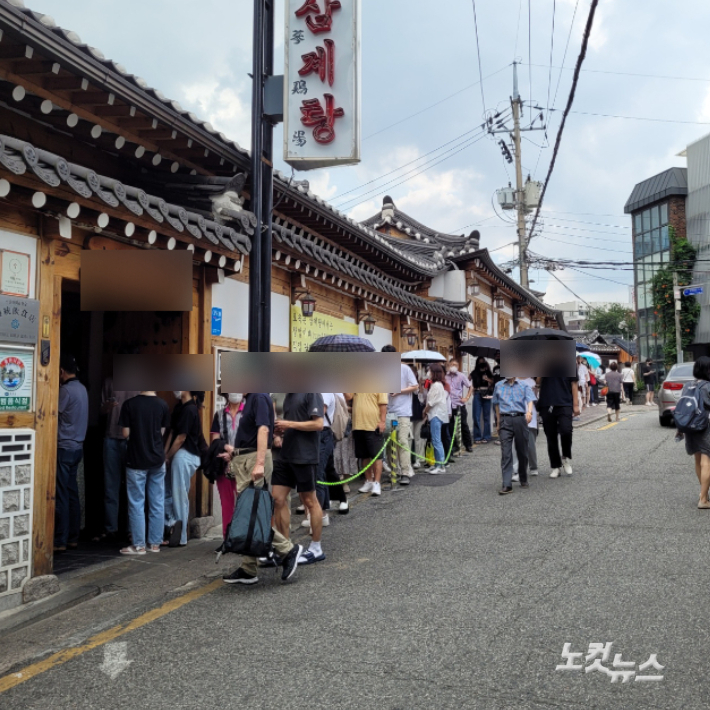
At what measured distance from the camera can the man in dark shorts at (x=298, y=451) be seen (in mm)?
6188

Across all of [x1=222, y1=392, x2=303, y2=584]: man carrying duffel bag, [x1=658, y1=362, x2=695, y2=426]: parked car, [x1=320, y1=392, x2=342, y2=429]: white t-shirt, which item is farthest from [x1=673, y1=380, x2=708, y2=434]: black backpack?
[x1=658, y1=362, x2=695, y2=426]: parked car

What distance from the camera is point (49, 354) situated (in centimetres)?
600

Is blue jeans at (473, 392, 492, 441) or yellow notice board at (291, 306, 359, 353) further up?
yellow notice board at (291, 306, 359, 353)

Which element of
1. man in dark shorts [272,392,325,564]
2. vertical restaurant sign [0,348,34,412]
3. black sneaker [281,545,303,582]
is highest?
vertical restaurant sign [0,348,34,412]

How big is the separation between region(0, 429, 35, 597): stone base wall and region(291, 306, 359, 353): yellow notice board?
5646mm

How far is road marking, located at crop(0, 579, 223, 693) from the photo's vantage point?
4025mm

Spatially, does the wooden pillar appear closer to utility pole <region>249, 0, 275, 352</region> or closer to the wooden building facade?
the wooden building facade

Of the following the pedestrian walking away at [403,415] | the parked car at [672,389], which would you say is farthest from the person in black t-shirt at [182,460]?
the parked car at [672,389]

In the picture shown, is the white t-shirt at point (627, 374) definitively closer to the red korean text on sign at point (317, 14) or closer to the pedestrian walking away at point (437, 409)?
the pedestrian walking away at point (437, 409)

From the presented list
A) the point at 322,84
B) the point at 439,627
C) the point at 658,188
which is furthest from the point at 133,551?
the point at 658,188

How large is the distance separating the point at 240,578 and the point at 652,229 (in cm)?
4543

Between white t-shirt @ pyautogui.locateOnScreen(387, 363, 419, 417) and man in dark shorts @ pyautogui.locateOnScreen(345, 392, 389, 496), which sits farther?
white t-shirt @ pyautogui.locateOnScreen(387, 363, 419, 417)

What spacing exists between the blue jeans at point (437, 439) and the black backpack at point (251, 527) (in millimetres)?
6473

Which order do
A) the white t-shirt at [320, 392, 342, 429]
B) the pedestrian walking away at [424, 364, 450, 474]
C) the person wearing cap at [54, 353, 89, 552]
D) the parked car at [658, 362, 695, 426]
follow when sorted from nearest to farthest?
1. the person wearing cap at [54, 353, 89, 552]
2. the white t-shirt at [320, 392, 342, 429]
3. the pedestrian walking away at [424, 364, 450, 474]
4. the parked car at [658, 362, 695, 426]
